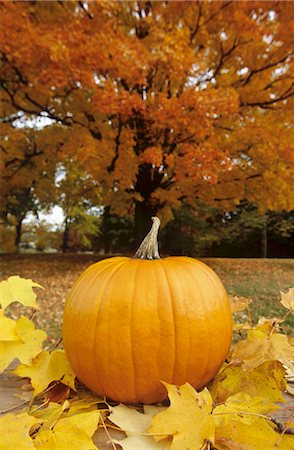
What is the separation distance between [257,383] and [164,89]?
4950 millimetres

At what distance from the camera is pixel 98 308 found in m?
0.58

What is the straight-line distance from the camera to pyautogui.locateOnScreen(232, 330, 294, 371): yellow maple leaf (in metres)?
0.53

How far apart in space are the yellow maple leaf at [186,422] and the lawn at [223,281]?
79.8 inches

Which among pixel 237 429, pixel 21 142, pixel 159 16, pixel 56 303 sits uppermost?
pixel 159 16

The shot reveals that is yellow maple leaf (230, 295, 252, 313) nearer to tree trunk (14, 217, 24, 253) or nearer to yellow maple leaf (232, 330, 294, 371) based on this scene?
yellow maple leaf (232, 330, 294, 371)

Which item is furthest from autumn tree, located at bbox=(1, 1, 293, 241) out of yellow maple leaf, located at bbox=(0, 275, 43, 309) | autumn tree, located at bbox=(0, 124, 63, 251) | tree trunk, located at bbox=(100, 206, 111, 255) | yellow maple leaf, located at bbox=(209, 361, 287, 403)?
tree trunk, located at bbox=(100, 206, 111, 255)

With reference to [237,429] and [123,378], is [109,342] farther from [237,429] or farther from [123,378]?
[237,429]

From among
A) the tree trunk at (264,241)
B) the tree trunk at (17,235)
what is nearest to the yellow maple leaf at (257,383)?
the tree trunk at (264,241)

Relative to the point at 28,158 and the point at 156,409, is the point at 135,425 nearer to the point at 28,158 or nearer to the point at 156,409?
the point at 156,409

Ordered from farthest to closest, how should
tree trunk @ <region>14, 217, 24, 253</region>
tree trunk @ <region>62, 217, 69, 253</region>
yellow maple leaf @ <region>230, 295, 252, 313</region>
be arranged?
tree trunk @ <region>62, 217, 69, 253</region>, tree trunk @ <region>14, 217, 24, 253</region>, yellow maple leaf @ <region>230, 295, 252, 313</region>

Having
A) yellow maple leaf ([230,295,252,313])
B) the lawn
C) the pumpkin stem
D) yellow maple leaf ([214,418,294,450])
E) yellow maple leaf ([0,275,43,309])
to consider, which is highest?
the pumpkin stem

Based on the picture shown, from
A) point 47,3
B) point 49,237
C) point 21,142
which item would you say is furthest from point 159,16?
point 49,237

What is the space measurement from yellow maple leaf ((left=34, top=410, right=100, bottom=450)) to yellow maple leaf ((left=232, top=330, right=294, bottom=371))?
241mm

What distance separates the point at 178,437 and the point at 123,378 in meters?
0.17
